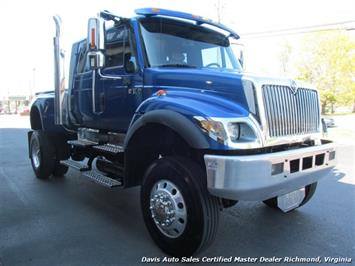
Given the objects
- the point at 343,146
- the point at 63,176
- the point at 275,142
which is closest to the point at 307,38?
the point at 343,146

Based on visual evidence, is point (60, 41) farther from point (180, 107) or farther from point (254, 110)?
point (254, 110)

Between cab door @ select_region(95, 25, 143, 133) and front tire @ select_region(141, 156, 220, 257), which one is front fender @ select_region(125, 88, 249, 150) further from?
cab door @ select_region(95, 25, 143, 133)

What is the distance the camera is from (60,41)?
600 centimetres

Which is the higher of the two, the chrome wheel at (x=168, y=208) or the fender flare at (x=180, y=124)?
the fender flare at (x=180, y=124)

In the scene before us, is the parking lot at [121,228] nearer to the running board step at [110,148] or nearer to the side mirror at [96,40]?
the running board step at [110,148]

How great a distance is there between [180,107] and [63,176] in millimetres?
4581

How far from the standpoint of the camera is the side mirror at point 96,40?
4293 mm

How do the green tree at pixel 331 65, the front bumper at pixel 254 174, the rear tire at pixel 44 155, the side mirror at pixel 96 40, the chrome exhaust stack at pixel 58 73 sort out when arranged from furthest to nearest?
the green tree at pixel 331 65, the rear tire at pixel 44 155, the chrome exhaust stack at pixel 58 73, the side mirror at pixel 96 40, the front bumper at pixel 254 174

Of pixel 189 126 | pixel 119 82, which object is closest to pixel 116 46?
pixel 119 82

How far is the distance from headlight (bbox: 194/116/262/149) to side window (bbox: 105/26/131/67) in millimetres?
1838

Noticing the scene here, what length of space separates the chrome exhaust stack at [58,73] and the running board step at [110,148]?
53.2 inches

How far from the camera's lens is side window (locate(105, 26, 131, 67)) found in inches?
182

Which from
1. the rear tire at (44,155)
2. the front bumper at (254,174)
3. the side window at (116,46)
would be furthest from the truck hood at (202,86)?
the rear tire at (44,155)

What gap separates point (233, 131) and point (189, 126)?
39cm
